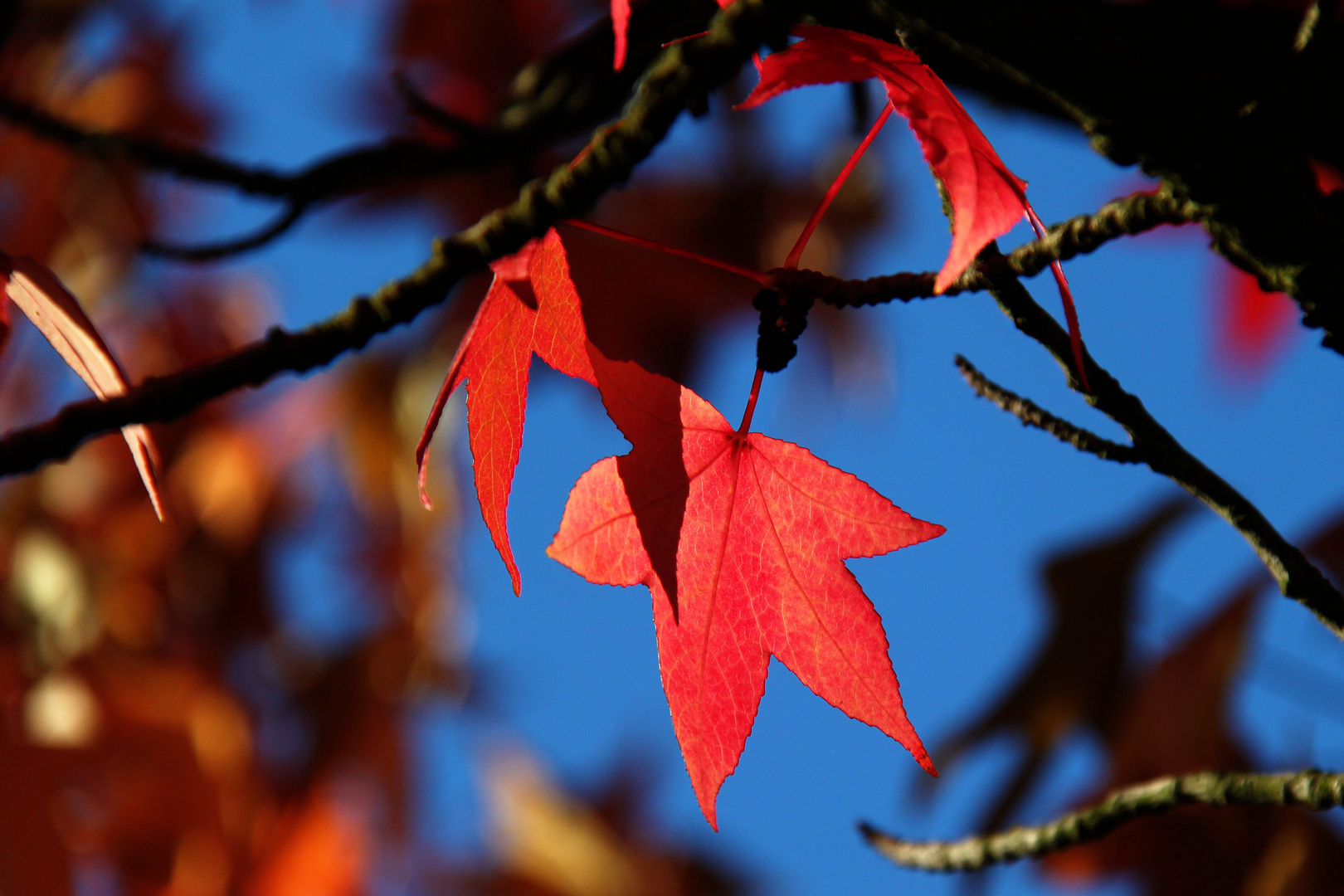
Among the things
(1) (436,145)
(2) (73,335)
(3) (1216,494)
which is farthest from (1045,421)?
(1) (436,145)

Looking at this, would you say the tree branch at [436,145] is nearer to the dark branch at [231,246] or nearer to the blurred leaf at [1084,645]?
the dark branch at [231,246]

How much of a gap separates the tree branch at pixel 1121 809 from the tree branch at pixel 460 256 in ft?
1.11

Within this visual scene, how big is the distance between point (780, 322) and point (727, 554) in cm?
10

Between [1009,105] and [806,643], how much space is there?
0.63 m

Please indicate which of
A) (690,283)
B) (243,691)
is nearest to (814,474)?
(690,283)

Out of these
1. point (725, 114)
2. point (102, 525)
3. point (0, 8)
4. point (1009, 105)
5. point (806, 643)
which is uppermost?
point (725, 114)

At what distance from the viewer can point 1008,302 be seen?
1.00 ft

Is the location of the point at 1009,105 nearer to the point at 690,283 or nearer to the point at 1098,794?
the point at 1098,794

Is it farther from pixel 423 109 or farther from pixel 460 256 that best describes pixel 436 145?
pixel 460 256

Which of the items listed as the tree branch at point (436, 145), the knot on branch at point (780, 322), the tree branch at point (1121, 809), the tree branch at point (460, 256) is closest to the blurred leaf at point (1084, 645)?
the tree branch at point (1121, 809)

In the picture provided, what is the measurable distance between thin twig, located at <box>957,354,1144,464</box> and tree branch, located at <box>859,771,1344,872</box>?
145 mm

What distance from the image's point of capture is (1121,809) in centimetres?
41

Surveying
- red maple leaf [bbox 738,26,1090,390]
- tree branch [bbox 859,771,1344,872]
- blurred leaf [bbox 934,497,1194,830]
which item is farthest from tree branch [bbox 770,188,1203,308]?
blurred leaf [bbox 934,497,1194,830]

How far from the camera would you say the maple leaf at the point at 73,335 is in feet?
1.03
